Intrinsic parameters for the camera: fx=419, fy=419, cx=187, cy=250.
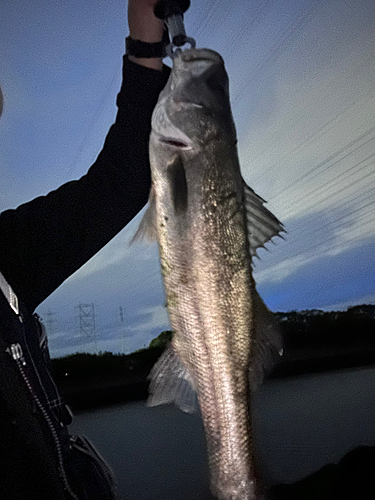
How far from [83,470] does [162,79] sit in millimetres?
1553

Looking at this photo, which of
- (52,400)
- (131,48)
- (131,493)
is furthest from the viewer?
(131,493)

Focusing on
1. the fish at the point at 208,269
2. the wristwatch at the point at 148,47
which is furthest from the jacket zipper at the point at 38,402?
the wristwatch at the point at 148,47

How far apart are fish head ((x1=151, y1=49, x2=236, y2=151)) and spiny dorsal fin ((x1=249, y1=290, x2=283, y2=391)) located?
50 centimetres

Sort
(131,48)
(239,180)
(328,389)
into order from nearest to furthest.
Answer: (239,180) < (131,48) < (328,389)

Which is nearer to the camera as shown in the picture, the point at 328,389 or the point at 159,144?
the point at 159,144

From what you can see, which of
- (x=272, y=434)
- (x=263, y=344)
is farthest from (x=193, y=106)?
(x=272, y=434)

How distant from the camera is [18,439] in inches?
58.6

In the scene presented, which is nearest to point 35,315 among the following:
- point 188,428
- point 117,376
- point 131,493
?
point 131,493

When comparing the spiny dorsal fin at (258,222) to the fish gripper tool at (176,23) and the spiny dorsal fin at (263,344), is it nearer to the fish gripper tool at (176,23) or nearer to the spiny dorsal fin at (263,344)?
the spiny dorsal fin at (263,344)

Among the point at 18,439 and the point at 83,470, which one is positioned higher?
the point at 18,439

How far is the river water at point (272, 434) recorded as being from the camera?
1461cm

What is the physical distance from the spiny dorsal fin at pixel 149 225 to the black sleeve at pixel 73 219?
0.53 meters

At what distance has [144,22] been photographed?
1.41 metres

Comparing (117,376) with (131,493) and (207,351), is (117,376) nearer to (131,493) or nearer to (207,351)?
(131,493)
